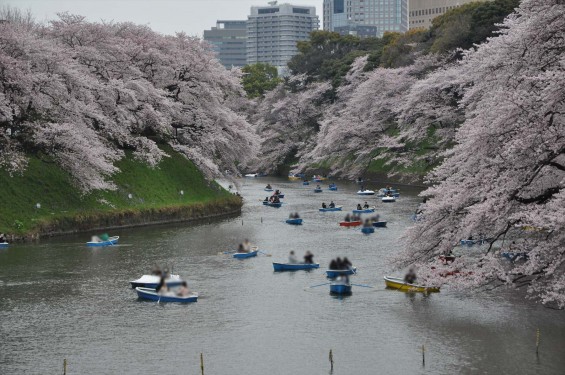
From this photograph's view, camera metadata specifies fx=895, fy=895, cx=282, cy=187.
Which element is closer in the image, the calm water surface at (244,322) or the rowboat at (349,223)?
the calm water surface at (244,322)

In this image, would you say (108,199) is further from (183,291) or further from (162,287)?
(183,291)

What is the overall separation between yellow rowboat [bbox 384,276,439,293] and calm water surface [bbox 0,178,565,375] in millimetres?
447

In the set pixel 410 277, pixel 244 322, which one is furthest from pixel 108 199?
pixel 244 322

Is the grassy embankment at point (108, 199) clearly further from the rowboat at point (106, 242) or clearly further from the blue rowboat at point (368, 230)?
the blue rowboat at point (368, 230)

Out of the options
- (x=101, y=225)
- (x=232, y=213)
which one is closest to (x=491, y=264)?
(x=101, y=225)

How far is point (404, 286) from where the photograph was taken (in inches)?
1698

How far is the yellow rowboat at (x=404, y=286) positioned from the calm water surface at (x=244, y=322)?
1.47ft

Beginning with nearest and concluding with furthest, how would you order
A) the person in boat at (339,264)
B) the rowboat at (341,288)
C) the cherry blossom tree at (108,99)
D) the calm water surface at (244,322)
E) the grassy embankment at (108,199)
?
the calm water surface at (244,322)
the rowboat at (341,288)
the person in boat at (339,264)
the grassy embankment at (108,199)
the cherry blossom tree at (108,99)

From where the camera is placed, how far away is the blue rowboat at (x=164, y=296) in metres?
41.8

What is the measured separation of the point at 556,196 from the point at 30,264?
30.5 m

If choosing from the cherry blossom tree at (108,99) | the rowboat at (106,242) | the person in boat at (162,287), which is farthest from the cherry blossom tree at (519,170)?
the cherry blossom tree at (108,99)

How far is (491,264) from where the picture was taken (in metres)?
33.8

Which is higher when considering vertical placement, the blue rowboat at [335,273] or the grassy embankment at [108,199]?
the grassy embankment at [108,199]

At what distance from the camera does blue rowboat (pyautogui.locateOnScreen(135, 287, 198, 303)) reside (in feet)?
137
